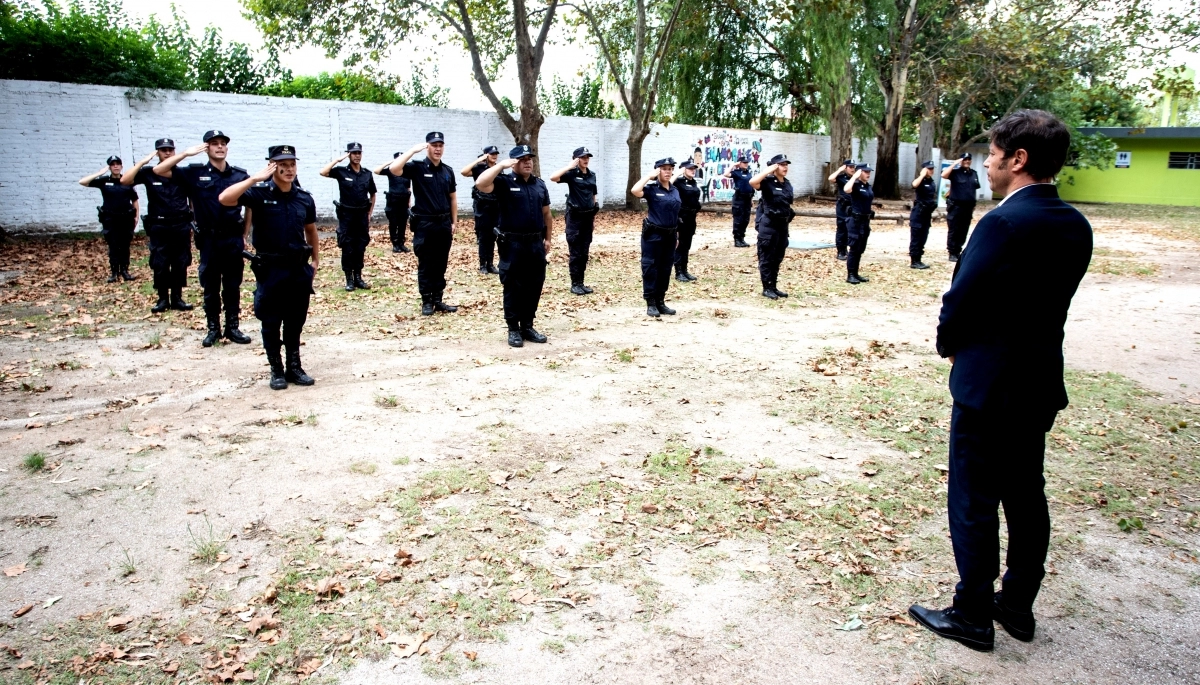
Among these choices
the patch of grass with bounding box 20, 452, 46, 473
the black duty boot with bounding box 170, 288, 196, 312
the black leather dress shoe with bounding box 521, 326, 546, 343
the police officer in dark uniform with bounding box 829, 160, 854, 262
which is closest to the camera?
the patch of grass with bounding box 20, 452, 46, 473

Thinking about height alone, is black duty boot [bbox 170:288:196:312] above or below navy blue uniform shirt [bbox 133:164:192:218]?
below

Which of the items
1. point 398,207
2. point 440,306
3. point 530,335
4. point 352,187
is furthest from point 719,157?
point 530,335

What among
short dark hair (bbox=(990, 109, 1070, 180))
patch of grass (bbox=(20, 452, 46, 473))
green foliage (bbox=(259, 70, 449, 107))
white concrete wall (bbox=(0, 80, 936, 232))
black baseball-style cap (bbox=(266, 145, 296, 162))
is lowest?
patch of grass (bbox=(20, 452, 46, 473))

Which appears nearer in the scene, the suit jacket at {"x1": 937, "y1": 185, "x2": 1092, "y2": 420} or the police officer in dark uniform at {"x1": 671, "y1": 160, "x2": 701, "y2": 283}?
the suit jacket at {"x1": 937, "y1": 185, "x2": 1092, "y2": 420}

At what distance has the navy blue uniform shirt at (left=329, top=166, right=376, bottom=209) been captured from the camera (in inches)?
468

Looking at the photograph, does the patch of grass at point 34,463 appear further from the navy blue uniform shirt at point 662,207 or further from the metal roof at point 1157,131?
the metal roof at point 1157,131

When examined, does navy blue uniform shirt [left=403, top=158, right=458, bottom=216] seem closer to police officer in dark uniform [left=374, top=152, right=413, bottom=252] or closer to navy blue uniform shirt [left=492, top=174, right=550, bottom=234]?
navy blue uniform shirt [left=492, top=174, right=550, bottom=234]

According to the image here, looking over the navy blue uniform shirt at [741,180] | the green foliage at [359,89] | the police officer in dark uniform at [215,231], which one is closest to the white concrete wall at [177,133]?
the green foliage at [359,89]

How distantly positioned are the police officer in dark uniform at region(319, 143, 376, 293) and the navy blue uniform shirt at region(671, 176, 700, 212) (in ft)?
14.7

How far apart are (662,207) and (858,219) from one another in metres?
4.22

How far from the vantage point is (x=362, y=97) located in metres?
26.0

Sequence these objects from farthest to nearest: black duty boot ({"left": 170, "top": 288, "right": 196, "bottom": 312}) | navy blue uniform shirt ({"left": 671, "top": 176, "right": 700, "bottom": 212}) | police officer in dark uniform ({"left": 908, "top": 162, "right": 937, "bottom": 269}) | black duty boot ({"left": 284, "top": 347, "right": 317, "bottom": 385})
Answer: police officer in dark uniform ({"left": 908, "top": 162, "right": 937, "bottom": 269}) < navy blue uniform shirt ({"left": 671, "top": 176, "right": 700, "bottom": 212}) < black duty boot ({"left": 170, "top": 288, "right": 196, "bottom": 312}) < black duty boot ({"left": 284, "top": 347, "right": 317, "bottom": 385})

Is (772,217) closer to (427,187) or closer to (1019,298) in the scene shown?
(427,187)

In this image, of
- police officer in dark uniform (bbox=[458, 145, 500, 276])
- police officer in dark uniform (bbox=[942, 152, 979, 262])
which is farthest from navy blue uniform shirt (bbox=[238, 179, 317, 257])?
police officer in dark uniform (bbox=[942, 152, 979, 262])
